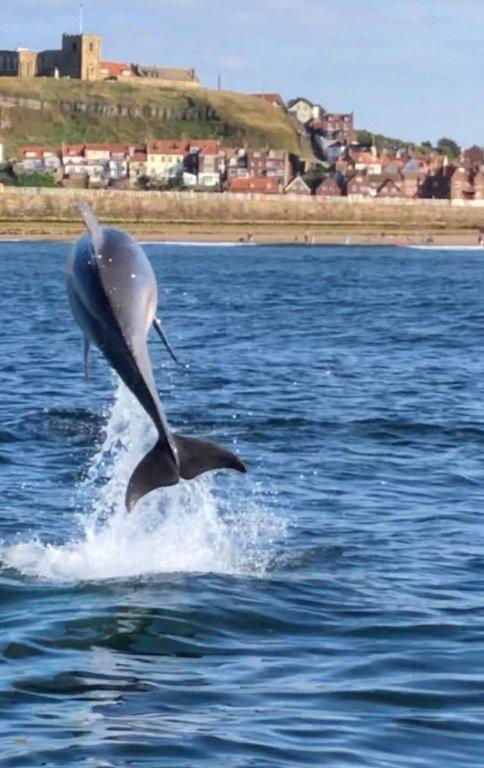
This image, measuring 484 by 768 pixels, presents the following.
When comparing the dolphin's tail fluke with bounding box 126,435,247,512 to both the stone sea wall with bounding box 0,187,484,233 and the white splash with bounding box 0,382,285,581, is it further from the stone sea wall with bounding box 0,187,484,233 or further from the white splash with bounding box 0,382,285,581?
the stone sea wall with bounding box 0,187,484,233

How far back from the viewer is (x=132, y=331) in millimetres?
13781

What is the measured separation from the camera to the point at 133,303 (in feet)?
45.5

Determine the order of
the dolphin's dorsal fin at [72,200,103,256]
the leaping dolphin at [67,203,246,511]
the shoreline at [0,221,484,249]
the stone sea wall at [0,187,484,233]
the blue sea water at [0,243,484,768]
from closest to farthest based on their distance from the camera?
the blue sea water at [0,243,484,768] < the leaping dolphin at [67,203,246,511] < the dolphin's dorsal fin at [72,200,103,256] < the shoreline at [0,221,484,249] < the stone sea wall at [0,187,484,233]

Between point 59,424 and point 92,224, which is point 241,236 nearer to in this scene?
point 59,424

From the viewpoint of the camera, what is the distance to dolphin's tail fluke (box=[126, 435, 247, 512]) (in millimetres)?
14000

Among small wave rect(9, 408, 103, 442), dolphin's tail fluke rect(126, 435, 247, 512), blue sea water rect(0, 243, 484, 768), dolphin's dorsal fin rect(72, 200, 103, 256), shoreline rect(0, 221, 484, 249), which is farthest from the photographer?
shoreline rect(0, 221, 484, 249)

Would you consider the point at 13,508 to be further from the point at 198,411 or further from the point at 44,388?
the point at 44,388

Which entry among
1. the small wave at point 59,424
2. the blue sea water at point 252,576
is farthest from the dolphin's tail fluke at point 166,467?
the small wave at point 59,424

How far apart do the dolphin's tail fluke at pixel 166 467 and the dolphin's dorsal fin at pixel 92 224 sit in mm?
1616

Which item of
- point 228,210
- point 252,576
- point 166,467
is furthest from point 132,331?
point 228,210

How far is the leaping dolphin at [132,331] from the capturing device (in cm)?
1376

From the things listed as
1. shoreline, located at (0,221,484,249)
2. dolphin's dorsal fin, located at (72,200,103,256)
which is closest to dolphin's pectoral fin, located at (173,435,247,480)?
dolphin's dorsal fin, located at (72,200,103,256)

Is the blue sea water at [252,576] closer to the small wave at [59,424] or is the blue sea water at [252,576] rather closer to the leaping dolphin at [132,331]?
the small wave at [59,424]

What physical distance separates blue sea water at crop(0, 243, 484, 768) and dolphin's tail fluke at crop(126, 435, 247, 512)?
1.32 meters
